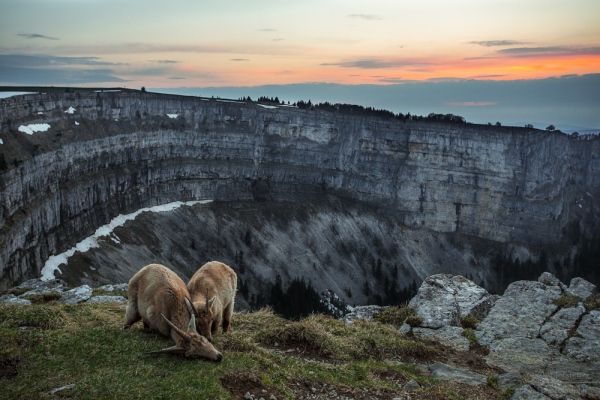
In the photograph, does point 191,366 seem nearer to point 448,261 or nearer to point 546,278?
point 546,278

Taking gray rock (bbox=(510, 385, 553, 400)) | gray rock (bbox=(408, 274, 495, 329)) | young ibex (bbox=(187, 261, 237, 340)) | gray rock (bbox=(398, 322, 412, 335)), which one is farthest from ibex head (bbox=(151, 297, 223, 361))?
gray rock (bbox=(408, 274, 495, 329))

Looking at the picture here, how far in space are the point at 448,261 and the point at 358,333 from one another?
122 metres

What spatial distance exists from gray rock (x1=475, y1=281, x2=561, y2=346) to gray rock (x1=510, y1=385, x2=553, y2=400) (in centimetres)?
774

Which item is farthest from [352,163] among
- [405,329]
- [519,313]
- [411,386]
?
[411,386]

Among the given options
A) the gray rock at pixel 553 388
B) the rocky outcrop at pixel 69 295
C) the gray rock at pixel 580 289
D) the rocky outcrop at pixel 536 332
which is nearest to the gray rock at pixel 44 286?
the rocky outcrop at pixel 69 295

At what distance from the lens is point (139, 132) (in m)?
117

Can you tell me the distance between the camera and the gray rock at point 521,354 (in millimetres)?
21995

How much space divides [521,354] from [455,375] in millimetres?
5959

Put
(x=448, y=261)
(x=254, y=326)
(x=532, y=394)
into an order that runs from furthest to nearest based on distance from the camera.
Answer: (x=448, y=261)
(x=254, y=326)
(x=532, y=394)

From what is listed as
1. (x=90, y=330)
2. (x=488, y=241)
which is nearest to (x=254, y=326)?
(x=90, y=330)

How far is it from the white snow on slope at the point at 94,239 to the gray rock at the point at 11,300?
158 feet

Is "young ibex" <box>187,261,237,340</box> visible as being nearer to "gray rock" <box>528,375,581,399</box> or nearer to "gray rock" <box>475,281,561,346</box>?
"gray rock" <box>528,375,581,399</box>

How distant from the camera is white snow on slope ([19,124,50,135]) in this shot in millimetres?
83294

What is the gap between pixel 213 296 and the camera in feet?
60.7
